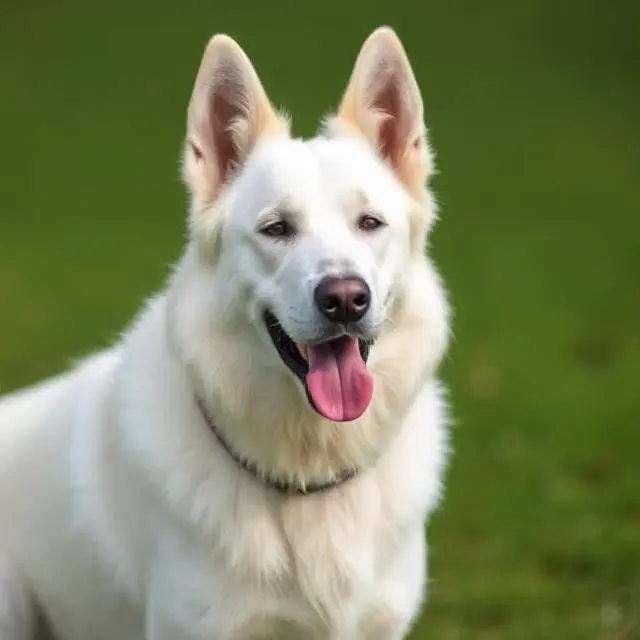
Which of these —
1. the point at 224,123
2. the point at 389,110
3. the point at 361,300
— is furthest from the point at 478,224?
the point at 361,300

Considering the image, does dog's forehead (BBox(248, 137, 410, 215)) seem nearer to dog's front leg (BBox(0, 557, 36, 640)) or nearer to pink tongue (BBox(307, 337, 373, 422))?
pink tongue (BBox(307, 337, 373, 422))

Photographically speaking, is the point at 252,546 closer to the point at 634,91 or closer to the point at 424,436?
the point at 424,436

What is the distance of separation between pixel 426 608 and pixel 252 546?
76.2 inches

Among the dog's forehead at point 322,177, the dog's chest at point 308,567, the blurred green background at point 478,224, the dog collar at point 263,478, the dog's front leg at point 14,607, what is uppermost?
the dog's forehead at point 322,177

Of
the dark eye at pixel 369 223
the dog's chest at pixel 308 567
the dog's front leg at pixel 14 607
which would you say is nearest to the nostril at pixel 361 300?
the dark eye at pixel 369 223

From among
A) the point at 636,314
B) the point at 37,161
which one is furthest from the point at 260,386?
the point at 37,161

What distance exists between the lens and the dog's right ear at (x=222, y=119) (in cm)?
366

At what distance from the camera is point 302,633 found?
12.0 ft

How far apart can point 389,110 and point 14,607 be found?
188 cm

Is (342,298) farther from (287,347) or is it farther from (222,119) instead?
(222,119)

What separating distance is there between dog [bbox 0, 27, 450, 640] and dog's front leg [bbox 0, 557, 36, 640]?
0.78 ft

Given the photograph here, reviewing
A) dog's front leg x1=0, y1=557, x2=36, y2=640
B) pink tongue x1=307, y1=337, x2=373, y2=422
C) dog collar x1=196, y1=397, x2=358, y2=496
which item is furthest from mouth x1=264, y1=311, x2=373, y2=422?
dog's front leg x1=0, y1=557, x2=36, y2=640

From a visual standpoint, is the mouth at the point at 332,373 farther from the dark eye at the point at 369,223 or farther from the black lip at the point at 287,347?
the dark eye at the point at 369,223

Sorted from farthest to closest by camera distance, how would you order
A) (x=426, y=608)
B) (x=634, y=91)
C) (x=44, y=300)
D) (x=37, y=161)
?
(x=634, y=91)
(x=37, y=161)
(x=44, y=300)
(x=426, y=608)
